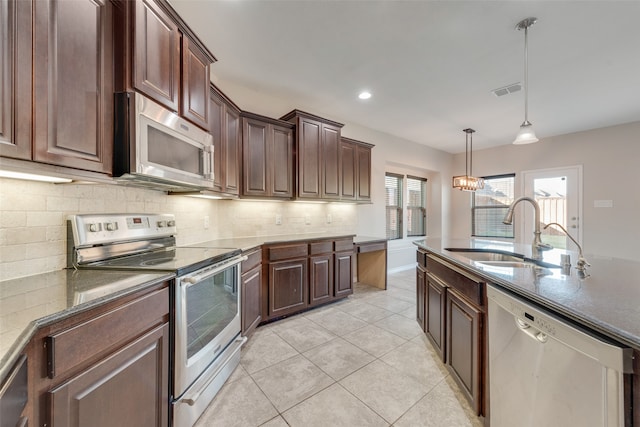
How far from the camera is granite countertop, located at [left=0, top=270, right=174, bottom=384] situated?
0.66m

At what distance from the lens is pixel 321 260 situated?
321 cm

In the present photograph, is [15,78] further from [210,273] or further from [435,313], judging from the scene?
[435,313]

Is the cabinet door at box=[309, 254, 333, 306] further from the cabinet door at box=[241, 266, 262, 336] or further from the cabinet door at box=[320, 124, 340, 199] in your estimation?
the cabinet door at box=[320, 124, 340, 199]

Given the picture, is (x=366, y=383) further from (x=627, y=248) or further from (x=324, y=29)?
(x=627, y=248)

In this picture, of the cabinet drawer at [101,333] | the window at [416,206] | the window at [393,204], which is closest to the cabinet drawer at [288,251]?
the cabinet drawer at [101,333]

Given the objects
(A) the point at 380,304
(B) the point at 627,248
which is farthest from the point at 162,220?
(B) the point at 627,248

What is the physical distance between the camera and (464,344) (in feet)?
5.18

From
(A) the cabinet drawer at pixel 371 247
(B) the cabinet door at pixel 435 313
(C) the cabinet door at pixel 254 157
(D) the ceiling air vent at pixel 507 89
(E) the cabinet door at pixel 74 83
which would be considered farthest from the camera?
(A) the cabinet drawer at pixel 371 247

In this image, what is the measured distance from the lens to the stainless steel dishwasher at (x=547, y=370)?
0.71 meters

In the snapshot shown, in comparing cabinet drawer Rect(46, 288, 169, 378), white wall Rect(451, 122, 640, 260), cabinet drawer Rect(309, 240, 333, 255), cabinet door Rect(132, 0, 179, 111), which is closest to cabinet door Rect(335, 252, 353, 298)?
cabinet drawer Rect(309, 240, 333, 255)

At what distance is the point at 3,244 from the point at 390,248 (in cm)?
505

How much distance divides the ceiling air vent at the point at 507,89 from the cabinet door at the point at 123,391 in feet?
13.9

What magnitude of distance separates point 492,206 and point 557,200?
46.1 inches

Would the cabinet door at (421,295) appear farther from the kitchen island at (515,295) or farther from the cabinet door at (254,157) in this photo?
the cabinet door at (254,157)
